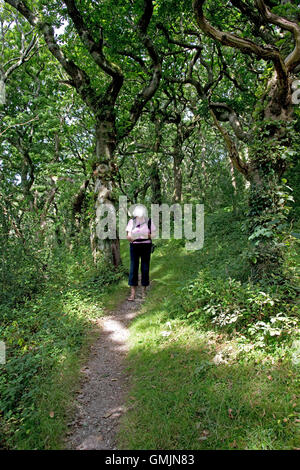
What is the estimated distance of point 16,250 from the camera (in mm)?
6160

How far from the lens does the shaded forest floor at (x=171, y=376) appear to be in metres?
2.75

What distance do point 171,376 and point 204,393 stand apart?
613 mm

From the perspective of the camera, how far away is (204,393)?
317cm

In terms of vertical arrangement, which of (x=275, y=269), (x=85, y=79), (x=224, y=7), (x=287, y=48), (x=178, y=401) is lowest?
(x=178, y=401)

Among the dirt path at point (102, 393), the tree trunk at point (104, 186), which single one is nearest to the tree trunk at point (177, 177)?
the tree trunk at point (104, 186)

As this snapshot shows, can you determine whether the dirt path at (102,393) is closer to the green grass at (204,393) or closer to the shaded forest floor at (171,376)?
the shaded forest floor at (171,376)

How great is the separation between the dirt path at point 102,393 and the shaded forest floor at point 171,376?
22mm

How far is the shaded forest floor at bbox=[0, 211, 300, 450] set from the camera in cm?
275

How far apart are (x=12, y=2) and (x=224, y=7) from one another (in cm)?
681

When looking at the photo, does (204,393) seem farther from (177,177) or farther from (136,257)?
(177,177)

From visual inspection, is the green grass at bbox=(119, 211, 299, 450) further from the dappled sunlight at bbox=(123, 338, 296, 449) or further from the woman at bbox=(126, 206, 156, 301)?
the woman at bbox=(126, 206, 156, 301)
